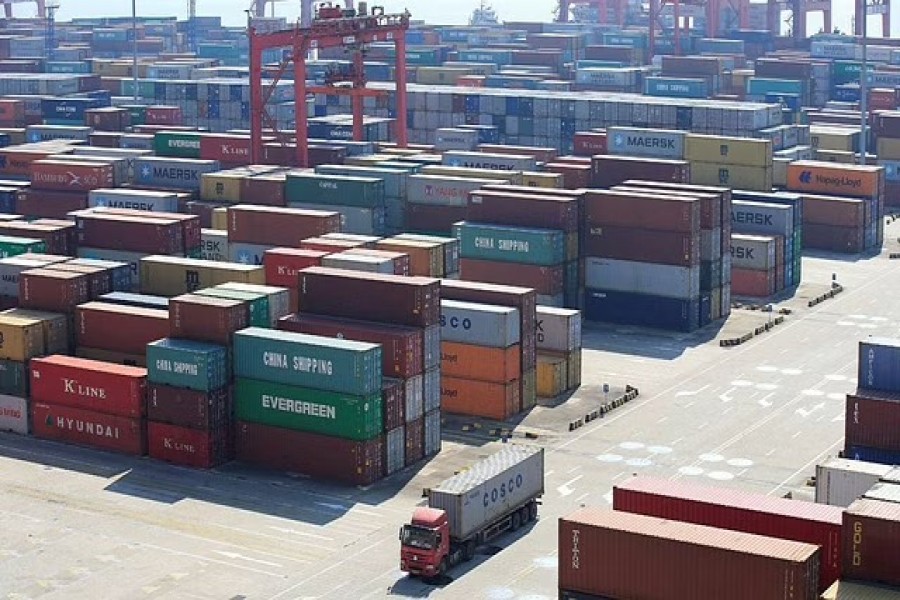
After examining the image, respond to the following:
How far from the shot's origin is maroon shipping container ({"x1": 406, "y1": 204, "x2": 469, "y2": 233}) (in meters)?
131

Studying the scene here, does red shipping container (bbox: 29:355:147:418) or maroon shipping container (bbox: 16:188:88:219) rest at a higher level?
maroon shipping container (bbox: 16:188:88:219)

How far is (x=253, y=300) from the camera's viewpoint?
89.8 meters

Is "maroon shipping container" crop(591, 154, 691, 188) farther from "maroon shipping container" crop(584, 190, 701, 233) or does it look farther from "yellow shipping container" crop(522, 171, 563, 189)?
"maroon shipping container" crop(584, 190, 701, 233)

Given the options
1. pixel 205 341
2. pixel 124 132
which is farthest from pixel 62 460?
pixel 124 132

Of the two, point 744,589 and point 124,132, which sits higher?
point 124,132

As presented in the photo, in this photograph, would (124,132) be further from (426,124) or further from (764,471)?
(764,471)

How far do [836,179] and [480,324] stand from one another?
6736 cm

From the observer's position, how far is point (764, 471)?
282 feet

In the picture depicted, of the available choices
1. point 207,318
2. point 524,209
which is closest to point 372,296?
point 207,318

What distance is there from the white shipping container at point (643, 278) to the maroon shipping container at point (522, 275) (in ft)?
11.0

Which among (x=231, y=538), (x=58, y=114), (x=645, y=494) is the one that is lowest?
(x=231, y=538)

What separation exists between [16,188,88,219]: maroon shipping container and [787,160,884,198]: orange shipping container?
213ft

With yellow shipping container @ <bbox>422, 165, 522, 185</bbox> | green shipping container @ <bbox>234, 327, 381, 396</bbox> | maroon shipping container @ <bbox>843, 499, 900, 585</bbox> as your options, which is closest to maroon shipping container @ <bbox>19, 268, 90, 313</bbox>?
green shipping container @ <bbox>234, 327, 381, 396</bbox>

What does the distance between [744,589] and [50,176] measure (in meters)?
96.5
